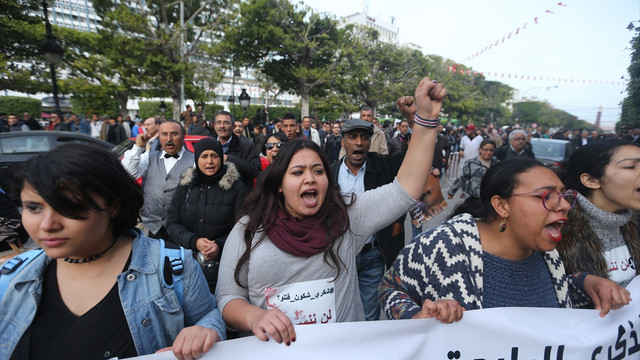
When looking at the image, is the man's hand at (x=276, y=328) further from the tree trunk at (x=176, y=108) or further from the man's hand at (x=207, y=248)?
the tree trunk at (x=176, y=108)

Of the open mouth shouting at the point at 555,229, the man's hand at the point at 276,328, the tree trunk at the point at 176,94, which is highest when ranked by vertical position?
the tree trunk at the point at 176,94

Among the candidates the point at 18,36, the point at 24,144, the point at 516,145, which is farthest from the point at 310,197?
the point at 18,36

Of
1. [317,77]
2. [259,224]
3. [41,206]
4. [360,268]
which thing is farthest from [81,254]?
[317,77]

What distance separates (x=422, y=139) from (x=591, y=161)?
1416 millimetres

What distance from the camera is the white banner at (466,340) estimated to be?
140cm

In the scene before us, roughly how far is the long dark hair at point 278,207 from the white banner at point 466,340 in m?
0.36

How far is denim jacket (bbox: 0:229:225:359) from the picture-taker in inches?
49.4

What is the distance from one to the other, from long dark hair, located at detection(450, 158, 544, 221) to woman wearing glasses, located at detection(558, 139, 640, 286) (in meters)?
0.73

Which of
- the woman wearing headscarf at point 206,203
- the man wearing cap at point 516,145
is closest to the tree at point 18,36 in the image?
the woman wearing headscarf at point 206,203

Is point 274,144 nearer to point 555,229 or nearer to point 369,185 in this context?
point 369,185

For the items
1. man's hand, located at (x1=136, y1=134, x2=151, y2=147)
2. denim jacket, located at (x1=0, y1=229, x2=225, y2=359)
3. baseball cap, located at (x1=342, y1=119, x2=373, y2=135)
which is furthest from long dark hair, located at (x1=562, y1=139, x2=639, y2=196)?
man's hand, located at (x1=136, y1=134, x2=151, y2=147)

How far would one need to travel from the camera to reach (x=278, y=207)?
6.02 feet

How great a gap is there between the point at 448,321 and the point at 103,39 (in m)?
23.1

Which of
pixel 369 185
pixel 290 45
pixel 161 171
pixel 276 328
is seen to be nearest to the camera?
pixel 276 328
